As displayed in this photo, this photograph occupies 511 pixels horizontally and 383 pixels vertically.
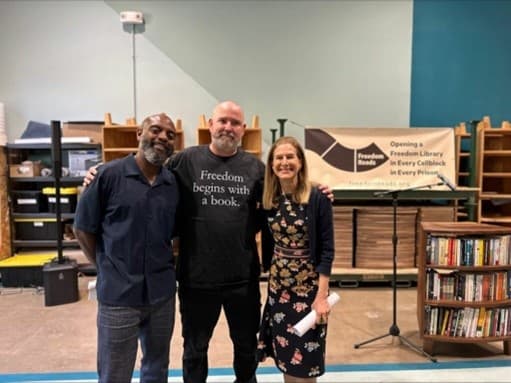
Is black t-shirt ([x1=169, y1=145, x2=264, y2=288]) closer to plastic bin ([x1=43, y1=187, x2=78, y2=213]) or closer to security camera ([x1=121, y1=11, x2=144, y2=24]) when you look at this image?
plastic bin ([x1=43, y1=187, x2=78, y2=213])

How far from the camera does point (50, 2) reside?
4996 millimetres

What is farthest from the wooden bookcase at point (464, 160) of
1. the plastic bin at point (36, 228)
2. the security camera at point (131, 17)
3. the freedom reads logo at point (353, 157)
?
the plastic bin at point (36, 228)

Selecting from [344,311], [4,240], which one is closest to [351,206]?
[344,311]

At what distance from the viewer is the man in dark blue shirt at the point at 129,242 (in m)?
1.63

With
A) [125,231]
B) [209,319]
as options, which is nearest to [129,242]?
[125,231]

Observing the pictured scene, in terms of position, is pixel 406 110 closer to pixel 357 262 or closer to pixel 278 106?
pixel 278 106

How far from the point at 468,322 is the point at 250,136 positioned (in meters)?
3.18

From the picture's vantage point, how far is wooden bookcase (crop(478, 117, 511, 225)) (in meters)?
4.63

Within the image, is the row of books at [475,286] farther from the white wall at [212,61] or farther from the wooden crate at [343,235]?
the white wall at [212,61]

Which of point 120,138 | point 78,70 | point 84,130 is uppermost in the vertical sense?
point 78,70

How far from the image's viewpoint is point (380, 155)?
15.3 ft

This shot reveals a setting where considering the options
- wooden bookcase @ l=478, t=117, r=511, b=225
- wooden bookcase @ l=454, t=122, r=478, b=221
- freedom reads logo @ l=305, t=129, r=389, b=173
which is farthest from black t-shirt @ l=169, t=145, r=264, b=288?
wooden bookcase @ l=478, t=117, r=511, b=225

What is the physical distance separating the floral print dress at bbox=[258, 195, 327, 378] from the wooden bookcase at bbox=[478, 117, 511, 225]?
3781mm

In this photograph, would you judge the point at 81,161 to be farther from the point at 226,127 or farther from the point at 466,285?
the point at 466,285
